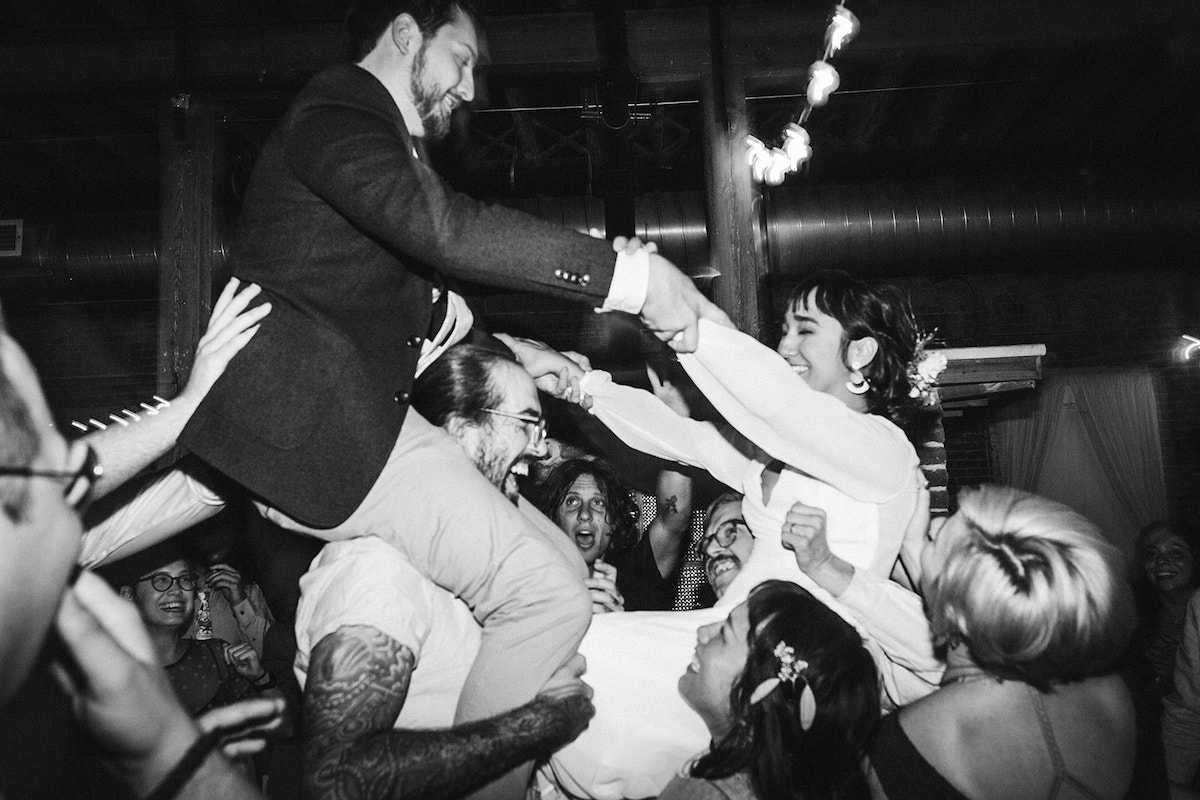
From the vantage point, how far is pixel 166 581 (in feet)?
11.9

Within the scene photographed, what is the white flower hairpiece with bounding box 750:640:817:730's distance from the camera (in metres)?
1.84

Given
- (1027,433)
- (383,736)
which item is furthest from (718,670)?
(1027,433)

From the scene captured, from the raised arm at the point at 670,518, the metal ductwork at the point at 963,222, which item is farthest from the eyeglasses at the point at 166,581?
the metal ductwork at the point at 963,222

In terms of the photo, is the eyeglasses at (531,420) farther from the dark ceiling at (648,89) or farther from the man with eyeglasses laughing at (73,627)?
the dark ceiling at (648,89)

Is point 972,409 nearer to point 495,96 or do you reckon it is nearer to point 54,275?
point 495,96

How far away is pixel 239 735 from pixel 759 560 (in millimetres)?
1427

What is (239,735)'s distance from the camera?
3.40 feet

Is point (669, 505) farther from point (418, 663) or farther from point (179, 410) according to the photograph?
point (179, 410)

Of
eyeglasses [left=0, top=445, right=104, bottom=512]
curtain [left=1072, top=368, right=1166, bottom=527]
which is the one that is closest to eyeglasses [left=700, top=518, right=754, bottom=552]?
eyeglasses [left=0, top=445, right=104, bottom=512]

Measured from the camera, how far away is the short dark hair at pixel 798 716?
1.84 m

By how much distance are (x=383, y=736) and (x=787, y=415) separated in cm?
103

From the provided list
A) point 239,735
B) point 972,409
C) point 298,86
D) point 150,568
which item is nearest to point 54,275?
point 298,86

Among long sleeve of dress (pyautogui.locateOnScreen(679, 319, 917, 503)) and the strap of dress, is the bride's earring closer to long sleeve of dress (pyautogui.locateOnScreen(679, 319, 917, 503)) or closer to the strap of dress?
long sleeve of dress (pyautogui.locateOnScreen(679, 319, 917, 503))

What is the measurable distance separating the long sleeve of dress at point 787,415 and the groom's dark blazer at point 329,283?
0.39 meters
